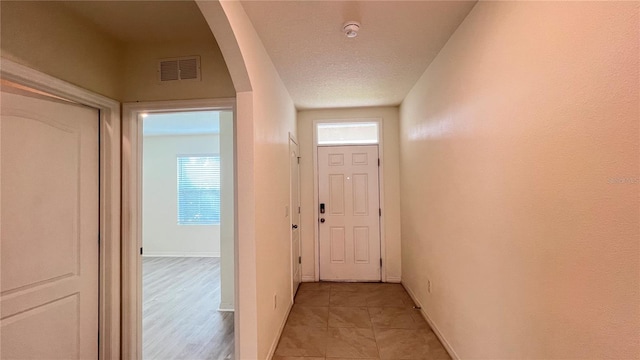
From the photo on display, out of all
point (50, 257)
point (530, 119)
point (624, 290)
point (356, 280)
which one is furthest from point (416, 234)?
point (50, 257)

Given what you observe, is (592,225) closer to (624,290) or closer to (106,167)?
(624,290)

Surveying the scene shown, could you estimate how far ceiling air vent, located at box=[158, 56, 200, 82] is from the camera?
2.12 metres

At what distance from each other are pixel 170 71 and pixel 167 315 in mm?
2517

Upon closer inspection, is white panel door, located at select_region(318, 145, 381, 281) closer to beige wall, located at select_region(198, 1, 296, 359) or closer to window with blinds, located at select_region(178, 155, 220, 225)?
beige wall, located at select_region(198, 1, 296, 359)

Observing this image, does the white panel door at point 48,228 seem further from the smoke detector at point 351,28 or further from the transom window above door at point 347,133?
the transom window above door at point 347,133

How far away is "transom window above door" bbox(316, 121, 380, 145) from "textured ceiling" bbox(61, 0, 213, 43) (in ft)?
7.53

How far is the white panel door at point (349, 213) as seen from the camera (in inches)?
160

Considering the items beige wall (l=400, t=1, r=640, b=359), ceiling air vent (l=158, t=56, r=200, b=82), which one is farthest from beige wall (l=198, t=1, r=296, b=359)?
beige wall (l=400, t=1, r=640, b=359)

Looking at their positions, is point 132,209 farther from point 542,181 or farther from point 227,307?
point 542,181

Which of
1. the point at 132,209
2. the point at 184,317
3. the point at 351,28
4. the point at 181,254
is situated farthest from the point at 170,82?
the point at 181,254

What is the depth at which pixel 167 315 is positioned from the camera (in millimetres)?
3041

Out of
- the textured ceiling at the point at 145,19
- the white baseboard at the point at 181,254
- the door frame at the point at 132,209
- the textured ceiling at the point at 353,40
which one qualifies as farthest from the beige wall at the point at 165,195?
the textured ceiling at the point at 145,19

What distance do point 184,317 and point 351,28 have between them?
318 centimetres

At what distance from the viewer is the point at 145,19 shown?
1.83m
